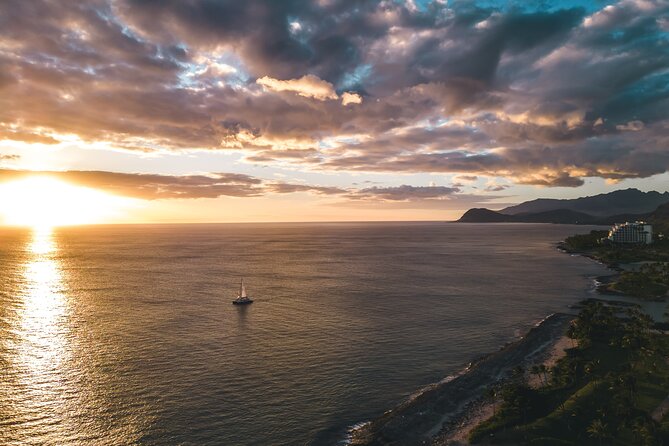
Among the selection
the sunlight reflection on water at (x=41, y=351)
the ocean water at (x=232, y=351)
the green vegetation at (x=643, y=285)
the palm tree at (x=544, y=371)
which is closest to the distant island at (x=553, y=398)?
the palm tree at (x=544, y=371)

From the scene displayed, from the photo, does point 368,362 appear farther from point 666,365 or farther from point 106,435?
point 666,365

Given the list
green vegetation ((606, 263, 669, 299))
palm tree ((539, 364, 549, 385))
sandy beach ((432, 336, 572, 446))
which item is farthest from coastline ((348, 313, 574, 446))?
green vegetation ((606, 263, 669, 299))

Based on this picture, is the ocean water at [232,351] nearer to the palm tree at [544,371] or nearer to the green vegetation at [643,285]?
the green vegetation at [643,285]

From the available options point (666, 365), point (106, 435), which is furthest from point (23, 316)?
point (666, 365)

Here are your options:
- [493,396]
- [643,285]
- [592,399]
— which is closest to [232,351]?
[493,396]

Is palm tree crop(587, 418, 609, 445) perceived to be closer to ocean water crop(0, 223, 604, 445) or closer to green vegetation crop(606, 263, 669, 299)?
ocean water crop(0, 223, 604, 445)
